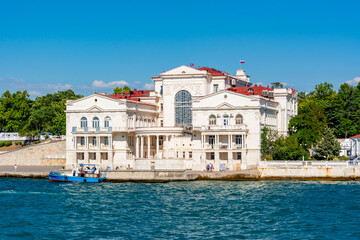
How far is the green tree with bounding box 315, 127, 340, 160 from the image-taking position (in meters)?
80.3

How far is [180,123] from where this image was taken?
86.6 m

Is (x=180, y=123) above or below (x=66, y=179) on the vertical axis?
above

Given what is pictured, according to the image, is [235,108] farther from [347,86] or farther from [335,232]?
[335,232]

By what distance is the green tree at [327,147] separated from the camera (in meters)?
80.3

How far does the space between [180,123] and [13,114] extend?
40.2m

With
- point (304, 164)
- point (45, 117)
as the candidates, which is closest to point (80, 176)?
point (304, 164)

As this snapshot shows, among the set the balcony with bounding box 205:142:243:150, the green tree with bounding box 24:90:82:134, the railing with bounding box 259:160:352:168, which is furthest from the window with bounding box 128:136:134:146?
the green tree with bounding box 24:90:82:134

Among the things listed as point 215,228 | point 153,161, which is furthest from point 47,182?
point 215,228

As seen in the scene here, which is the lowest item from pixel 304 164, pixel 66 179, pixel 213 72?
pixel 66 179

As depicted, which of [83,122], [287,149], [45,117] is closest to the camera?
[287,149]

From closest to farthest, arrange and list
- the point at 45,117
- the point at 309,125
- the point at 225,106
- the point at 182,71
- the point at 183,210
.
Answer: the point at 183,210
the point at 225,106
the point at 309,125
the point at 182,71
the point at 45,117

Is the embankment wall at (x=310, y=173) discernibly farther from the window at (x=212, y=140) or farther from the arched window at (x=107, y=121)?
the arched window at (x=107, y=121)

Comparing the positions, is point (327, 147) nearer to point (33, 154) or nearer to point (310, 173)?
point (310, 173)

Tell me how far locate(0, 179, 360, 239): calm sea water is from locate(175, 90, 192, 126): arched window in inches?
725
